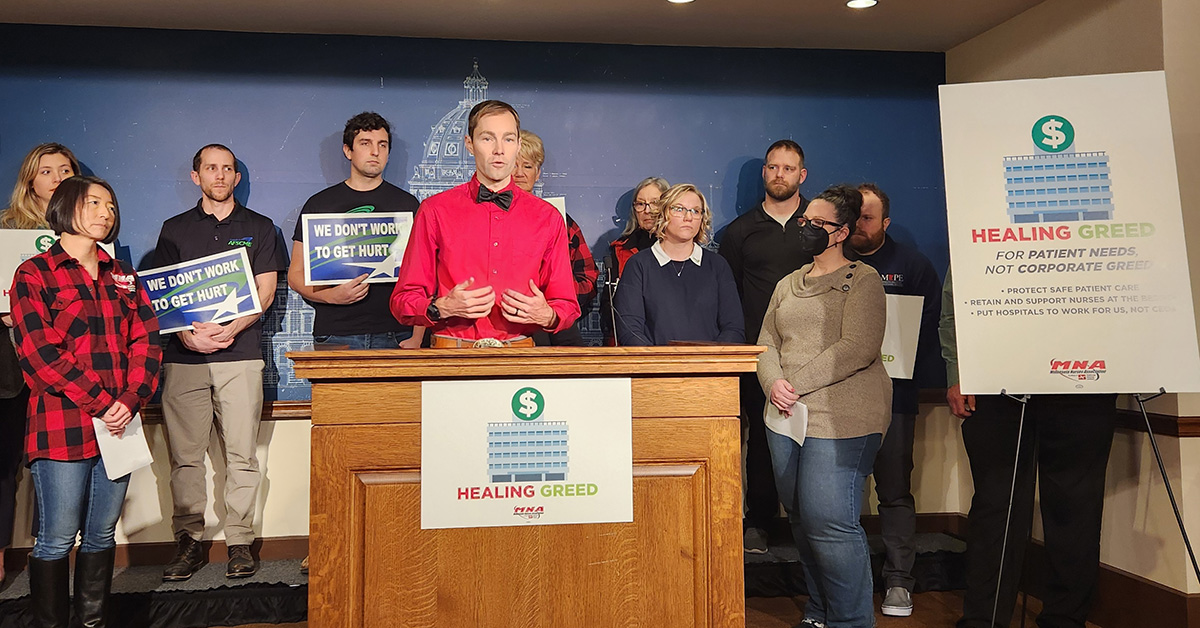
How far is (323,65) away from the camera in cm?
458

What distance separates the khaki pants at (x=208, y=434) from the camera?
12.9 ft

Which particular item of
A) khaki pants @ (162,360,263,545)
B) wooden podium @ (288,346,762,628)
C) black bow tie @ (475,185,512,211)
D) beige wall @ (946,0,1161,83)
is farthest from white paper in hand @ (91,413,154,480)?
beige wall @ (946,0,1161,83)

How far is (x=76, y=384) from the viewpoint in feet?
9.71

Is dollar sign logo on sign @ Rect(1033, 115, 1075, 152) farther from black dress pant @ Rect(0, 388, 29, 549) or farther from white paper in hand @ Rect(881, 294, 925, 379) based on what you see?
black dress pant @ Rect(0, 388, 29, 549)

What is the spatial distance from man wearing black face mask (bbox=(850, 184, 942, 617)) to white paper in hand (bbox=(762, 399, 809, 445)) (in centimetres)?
80

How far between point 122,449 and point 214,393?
96cm

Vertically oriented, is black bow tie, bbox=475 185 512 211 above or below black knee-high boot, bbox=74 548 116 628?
above

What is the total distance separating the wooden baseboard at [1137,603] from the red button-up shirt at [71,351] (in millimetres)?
3327

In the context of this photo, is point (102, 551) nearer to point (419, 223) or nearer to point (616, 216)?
point (419, 223)

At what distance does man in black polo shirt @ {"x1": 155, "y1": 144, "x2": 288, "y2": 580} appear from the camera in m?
3.91

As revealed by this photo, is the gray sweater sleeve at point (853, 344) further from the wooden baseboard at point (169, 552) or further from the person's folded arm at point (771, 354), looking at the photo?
the wooden baseboard at point (169, 552)

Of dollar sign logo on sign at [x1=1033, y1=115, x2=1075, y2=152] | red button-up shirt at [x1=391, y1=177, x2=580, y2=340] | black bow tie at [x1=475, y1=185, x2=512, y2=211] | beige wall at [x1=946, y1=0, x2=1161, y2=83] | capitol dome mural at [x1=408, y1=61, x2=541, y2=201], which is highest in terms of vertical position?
beige wall at [x1=946, y1=0, x2=1161, y2=83]

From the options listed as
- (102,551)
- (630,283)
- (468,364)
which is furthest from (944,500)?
(102,551)

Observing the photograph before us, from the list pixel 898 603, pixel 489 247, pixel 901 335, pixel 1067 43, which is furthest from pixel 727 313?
pixel 1067 43
